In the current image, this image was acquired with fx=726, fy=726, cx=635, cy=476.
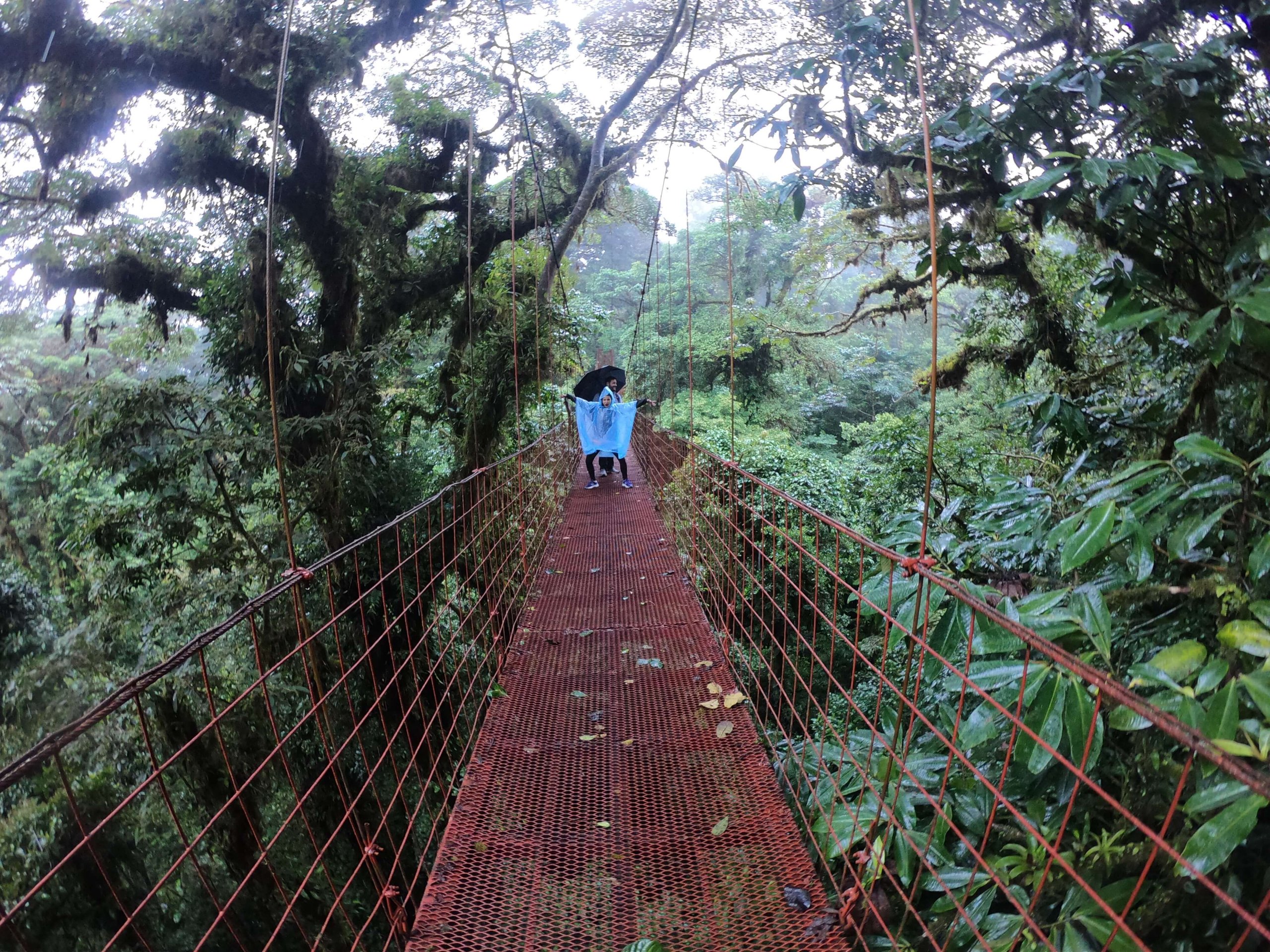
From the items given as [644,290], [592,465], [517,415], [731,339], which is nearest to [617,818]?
[731,339]

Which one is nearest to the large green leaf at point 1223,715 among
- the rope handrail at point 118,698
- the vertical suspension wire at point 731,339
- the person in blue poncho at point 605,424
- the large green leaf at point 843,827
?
the large green leaf at point 843,827

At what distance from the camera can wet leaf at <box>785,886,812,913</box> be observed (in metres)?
1.30

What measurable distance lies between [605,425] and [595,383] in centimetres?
39

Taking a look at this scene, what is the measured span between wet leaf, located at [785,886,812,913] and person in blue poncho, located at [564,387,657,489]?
4382 millimetres

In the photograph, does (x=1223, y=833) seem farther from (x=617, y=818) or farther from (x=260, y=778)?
(x=260, y=778)

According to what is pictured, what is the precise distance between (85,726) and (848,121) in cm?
279

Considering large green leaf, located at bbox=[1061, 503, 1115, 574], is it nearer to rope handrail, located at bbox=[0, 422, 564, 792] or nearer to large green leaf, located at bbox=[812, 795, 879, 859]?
large green leaf, located at bbox=[812, 795, 879, 859]

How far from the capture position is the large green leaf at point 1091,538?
1132 millimetres

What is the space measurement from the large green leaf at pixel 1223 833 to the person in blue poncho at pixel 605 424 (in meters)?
4.88

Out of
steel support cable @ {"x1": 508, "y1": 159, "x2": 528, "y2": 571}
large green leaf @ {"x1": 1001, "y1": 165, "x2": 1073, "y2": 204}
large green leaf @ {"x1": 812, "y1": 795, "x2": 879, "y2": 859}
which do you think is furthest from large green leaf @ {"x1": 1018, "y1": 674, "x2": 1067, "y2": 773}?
steel support cable @ {"x1": 508, "y1": 159, "x2": 528, "y2": 571}

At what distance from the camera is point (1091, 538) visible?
1.14m

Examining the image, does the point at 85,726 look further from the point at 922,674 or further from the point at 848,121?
the point at 848,121

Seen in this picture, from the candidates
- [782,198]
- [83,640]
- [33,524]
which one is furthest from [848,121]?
[33,524]

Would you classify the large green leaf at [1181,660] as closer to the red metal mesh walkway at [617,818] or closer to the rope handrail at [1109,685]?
the rope handrail at [1109,685]
